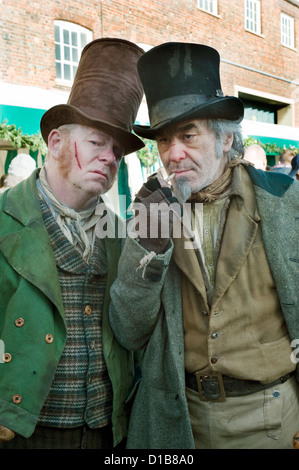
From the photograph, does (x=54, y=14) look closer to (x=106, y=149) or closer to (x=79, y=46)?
(x=79, y=46)

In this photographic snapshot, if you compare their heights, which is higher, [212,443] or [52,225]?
[52,225]

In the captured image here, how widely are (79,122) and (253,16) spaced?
44.0 feet

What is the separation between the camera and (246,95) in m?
13.6

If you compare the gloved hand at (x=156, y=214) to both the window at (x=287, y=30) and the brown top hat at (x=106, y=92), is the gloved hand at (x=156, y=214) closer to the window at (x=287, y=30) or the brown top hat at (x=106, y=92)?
the brown top hat at (x=106, y=92)

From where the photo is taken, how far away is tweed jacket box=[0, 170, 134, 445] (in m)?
1.67

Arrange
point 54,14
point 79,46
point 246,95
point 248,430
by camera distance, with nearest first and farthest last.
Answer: point 248,430
point 54,14
point 79,46
point 246,95

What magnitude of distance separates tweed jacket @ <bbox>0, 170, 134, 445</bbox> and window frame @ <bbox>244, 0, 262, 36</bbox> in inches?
515

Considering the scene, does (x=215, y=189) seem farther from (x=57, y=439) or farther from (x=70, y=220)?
(x=57, y=439)

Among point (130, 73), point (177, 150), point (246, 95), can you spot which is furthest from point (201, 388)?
point (246, 95)

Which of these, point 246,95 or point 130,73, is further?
point 246,95

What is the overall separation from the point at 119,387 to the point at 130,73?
159 cm

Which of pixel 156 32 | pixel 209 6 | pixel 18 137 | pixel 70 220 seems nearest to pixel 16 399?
pixel 70 220

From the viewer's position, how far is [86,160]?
198cm

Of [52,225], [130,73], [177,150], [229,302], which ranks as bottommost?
[229,302]
